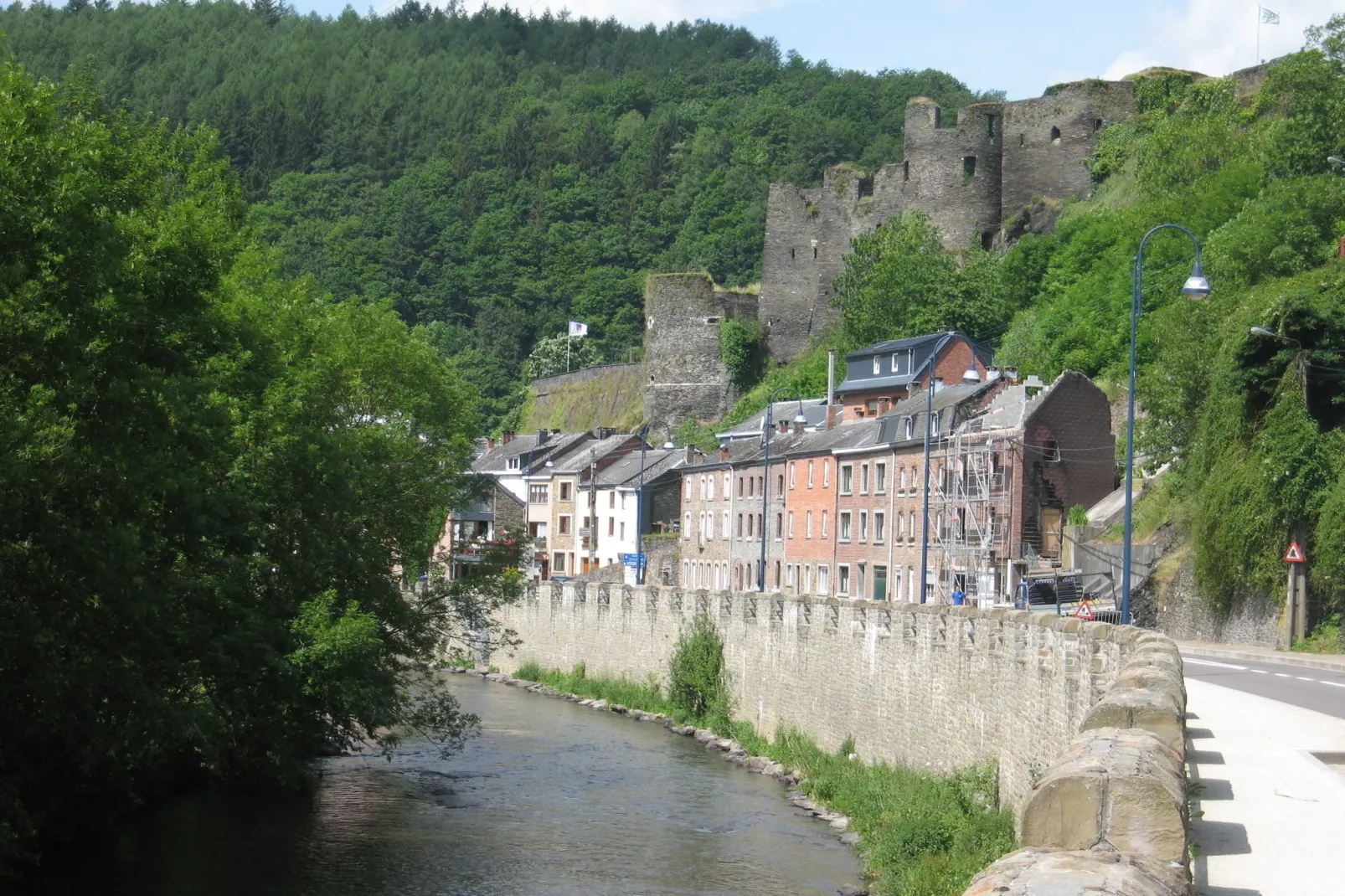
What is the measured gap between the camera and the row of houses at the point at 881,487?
54.9 metres

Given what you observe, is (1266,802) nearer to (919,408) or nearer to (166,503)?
(166,503)

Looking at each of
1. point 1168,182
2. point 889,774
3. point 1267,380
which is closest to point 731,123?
point 1168,182

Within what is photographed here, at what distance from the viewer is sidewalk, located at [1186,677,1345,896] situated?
9258 mm

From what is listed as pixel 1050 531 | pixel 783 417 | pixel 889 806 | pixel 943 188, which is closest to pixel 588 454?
pixel 783 417

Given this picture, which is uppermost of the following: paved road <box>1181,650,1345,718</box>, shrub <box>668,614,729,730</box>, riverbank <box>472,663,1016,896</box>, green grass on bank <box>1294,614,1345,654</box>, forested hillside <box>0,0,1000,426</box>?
forested hillside <box>0,0,1000,426</box>

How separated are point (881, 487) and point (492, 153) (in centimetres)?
10590

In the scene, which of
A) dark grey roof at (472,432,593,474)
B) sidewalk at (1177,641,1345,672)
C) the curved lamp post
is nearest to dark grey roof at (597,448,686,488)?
the curved lamp post

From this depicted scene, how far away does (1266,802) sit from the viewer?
11906 millimetres

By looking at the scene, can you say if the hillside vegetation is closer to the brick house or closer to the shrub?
the brick house

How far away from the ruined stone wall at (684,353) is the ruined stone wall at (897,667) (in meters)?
42.5

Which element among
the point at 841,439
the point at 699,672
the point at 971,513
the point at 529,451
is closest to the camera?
the point at 699,672

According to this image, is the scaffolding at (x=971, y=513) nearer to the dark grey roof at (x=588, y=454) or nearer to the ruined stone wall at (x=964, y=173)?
the dark grey roof at (x=588, y=454)

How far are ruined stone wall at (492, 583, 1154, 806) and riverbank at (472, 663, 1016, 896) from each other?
0.42m

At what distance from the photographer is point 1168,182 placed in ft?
237
